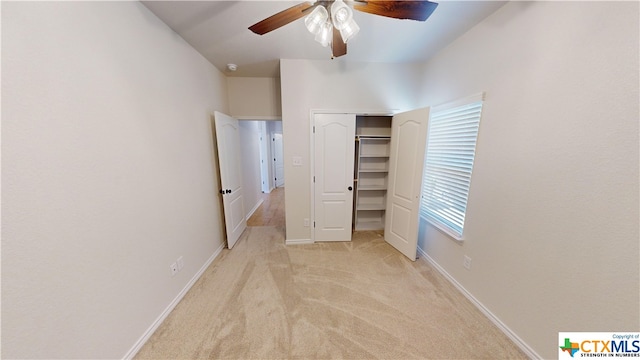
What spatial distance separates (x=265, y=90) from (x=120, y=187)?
2235 mm

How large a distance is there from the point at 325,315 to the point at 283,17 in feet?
7.45

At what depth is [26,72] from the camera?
0.85 meters

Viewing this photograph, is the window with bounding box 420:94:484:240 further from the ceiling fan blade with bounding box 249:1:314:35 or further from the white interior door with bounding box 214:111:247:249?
the white interior door with bounding box 214:111:247:249

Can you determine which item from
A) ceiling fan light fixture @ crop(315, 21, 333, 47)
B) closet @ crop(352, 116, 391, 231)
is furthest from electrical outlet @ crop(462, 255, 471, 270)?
ceiling fan light fixture @ crop(315, 21, 333, 47)

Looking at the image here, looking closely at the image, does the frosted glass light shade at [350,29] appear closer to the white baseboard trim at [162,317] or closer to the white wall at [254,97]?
the white wall at [254,97]

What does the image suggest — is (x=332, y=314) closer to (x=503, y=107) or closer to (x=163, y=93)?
(x=503, y=107)

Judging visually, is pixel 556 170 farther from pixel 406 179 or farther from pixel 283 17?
pixel 283 17

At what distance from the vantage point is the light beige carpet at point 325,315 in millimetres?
1351

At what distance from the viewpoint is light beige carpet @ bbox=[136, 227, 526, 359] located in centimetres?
135

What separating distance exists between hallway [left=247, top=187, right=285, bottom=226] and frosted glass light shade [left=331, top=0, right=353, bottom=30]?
3.04m

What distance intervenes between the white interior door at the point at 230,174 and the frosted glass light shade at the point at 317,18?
155 cm

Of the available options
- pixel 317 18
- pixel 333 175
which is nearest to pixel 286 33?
pixel 317 18

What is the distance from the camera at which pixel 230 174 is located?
2.64 meters

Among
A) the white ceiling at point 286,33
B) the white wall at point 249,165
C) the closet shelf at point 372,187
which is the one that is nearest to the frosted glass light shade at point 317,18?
the white ceiling at point 286,33
